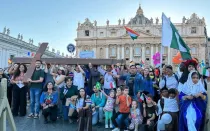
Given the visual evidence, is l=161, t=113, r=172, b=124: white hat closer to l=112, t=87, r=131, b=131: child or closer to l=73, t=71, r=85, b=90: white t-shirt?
l=112, t=87, r=131, b=131: child

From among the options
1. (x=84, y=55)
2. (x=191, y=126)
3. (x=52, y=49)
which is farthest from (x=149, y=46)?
(x=191, y=126)

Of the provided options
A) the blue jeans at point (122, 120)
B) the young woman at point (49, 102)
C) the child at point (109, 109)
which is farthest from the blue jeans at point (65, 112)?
the blue jeans at point (122, 120)

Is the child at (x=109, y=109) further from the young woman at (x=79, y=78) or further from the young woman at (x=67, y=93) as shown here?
the young woman at (x=79, y=78)

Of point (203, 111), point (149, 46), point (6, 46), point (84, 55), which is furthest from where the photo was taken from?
point (149, 46)

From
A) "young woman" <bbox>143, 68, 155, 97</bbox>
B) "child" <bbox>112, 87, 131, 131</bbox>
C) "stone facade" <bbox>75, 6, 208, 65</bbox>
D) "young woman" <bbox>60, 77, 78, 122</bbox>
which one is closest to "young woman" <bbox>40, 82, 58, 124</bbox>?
"young woman" <bbox>60, 77, 78, 122</bbox>

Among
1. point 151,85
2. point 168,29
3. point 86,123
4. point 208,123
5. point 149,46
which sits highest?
point 149,46

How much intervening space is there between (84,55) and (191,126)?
9335 mm

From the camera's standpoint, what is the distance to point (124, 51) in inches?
2404

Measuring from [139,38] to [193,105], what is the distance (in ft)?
181

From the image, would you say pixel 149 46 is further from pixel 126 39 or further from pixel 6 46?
pixel 6 46

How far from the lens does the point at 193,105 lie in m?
5.07

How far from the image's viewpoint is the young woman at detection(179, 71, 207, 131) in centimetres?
498

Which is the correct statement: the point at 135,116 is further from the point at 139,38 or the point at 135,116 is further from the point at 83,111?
the point at 139,38

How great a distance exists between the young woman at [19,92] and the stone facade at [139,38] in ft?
166
